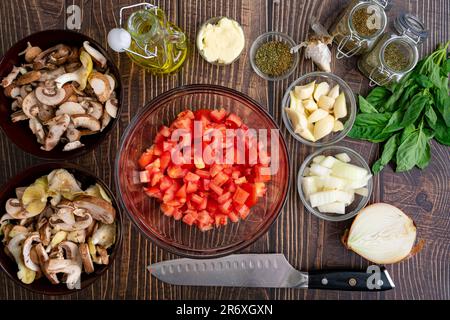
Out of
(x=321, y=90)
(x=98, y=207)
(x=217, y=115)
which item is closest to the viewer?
(x=98, y=207)

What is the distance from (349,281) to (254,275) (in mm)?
364

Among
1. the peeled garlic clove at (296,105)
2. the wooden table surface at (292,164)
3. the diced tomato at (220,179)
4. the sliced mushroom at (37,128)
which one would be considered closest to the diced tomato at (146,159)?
the wooden table surface at (292,164)

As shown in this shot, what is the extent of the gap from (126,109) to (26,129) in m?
0.38

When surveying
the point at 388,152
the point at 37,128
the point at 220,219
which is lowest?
the point at 220,219

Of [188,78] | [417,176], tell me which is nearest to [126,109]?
[188,78]

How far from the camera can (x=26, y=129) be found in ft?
5.52

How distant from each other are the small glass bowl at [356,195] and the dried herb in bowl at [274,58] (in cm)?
36

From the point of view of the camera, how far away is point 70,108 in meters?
1.62

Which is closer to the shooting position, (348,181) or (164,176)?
(164,176)

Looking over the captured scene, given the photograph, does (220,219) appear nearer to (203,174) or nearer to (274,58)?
(203,174)

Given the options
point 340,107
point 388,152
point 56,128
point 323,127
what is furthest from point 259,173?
point 56,128

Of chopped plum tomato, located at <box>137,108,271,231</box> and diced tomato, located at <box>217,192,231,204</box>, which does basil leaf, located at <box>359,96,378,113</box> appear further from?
diced tomato, located at <box>217,192,231,204</box>

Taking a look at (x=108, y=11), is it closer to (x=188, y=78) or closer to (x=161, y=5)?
(x=161, y=5)

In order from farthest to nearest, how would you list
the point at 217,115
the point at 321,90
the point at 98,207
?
1. the point at 321,90
2. the point at 217,115
3. the point at 98,207
